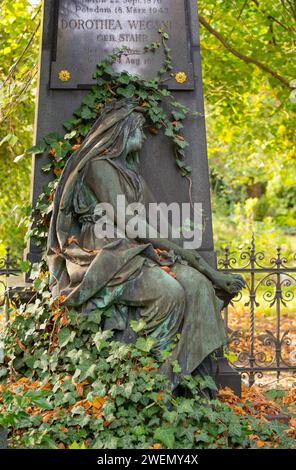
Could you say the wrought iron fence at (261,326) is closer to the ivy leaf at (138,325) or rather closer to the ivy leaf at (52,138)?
the ivy leaf at (138,325)

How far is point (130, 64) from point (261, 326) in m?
5.22

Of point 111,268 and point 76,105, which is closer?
point 111,268

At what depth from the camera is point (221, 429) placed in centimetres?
493

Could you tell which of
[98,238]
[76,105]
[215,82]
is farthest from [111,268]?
[215,82]

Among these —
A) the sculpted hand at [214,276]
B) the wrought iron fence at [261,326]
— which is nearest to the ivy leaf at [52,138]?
the sculpted hand at [214,276]

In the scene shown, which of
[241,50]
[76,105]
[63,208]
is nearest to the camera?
[63,208]

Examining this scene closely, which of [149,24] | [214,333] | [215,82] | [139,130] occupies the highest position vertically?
[215,82]

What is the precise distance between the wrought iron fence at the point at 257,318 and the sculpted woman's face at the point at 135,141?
1401 millimetres

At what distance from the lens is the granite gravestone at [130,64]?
6.07 metres

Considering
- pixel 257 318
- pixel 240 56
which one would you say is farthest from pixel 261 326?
pixel 240 56

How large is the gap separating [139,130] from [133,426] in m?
2.14

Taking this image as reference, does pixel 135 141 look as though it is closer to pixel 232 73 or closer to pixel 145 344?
pixel 145 344

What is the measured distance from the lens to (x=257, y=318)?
10.8m

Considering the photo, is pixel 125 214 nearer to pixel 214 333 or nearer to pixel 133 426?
pixel 214 333
